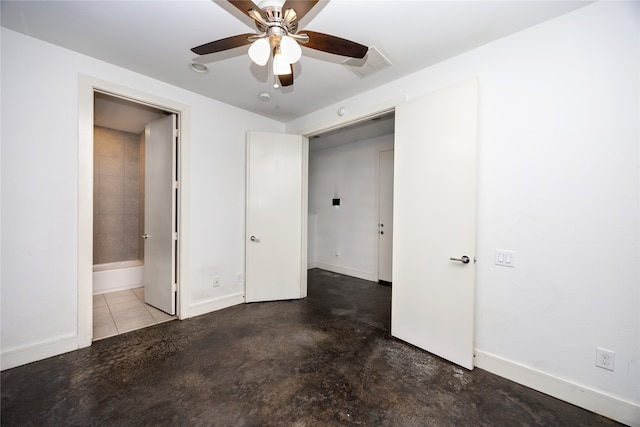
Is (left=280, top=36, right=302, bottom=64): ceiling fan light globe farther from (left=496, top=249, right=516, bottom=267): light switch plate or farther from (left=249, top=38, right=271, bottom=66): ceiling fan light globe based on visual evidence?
(left=496, top=249, right=516, bottom=267): light switch plate

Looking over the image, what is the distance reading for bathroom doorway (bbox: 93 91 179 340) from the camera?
2904 millimetres

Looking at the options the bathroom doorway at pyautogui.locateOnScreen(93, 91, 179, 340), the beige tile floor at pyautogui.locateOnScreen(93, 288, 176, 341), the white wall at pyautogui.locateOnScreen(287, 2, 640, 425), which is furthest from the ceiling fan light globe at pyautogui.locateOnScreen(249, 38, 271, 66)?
the beige tile floor at pyautogui.locateOnScreen(93, 288, 176, 341)

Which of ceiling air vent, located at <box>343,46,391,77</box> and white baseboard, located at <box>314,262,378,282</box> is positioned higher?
ceiling air vent, located at <box>343,46,391,77</box>

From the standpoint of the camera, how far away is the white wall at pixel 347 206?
4602 mm

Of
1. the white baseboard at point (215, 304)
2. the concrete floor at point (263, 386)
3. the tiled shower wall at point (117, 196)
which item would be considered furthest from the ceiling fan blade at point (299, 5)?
the tiled shower wall at point (117, 196)

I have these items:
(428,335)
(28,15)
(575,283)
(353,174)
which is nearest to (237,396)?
(428,335)

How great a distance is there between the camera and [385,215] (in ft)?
14.5

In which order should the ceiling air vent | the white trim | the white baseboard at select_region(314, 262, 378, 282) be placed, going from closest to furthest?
1. the ceiling air vent
2. the white trim
3. the white baseboard at select_region(314, 262, 378, 282)

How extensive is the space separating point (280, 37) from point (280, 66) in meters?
0.23

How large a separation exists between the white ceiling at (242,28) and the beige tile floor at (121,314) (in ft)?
8.69

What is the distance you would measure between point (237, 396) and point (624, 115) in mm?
3053

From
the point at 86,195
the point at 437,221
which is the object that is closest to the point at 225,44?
the point at 86,195

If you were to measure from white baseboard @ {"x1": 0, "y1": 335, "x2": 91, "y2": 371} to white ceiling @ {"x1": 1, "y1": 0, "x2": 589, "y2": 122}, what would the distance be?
98.3 inches

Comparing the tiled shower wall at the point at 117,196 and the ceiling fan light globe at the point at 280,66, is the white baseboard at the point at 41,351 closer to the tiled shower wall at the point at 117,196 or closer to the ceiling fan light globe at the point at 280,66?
the tiled shower wall at the point at 117,196
